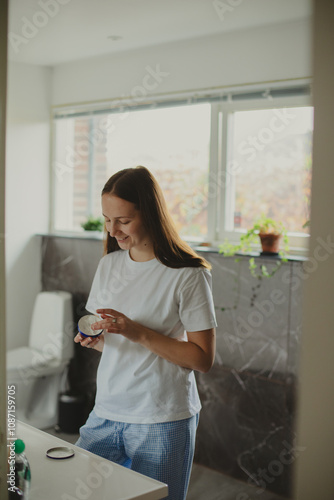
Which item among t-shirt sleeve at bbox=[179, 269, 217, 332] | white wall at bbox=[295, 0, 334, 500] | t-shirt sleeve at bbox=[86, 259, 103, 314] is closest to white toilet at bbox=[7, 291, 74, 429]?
t-shirt sleeve at bbox=[86, 259, 103, 314]

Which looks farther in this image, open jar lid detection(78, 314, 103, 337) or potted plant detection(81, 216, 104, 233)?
potted plant detection(81, 216, 104, 233)

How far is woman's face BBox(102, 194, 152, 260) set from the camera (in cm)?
144

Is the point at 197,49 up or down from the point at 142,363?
up

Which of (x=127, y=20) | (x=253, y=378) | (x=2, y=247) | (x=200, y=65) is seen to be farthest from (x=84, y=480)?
(x=200, y=65)

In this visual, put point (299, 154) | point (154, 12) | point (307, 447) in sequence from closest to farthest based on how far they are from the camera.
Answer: point (307, 447) < point (154, 12) < point (299, 154)

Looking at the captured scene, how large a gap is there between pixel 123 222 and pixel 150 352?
0.33m

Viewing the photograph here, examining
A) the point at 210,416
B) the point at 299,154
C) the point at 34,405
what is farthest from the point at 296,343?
the point at 34,405

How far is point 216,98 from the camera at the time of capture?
8.92 feet

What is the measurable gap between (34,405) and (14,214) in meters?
1.11

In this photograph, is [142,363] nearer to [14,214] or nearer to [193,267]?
[193,267]

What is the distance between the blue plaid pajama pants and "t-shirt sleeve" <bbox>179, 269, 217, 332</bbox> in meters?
0.24

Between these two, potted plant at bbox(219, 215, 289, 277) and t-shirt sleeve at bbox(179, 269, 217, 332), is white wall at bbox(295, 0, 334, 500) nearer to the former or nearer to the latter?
t-shirt sleeve at bbox(179, 269, 217, 332)

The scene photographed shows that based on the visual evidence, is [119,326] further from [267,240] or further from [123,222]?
[267,240]

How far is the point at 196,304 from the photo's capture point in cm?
138
